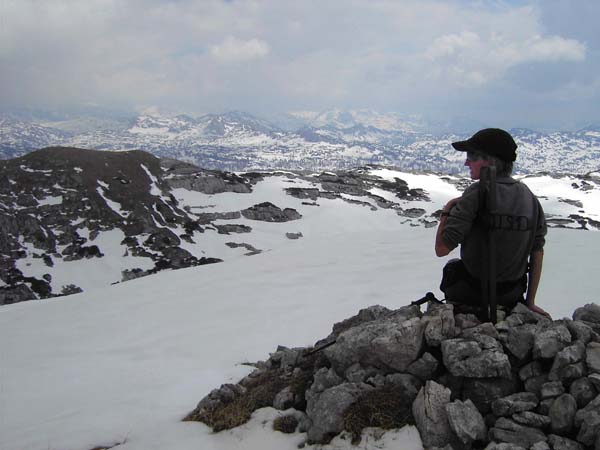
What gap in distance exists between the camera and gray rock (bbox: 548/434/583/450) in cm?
409

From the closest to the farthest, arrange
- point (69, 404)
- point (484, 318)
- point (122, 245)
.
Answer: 1. point (484, 318)
2. point (69, 404)
3. point (122, 245)

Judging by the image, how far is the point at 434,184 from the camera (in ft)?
548

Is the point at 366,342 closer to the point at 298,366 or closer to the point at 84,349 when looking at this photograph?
the point at 298,366

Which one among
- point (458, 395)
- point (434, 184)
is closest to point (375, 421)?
point (458, 395)

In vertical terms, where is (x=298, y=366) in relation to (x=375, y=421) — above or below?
below

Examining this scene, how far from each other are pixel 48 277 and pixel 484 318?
252 ft

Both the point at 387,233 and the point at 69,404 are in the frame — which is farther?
the point at 387,233

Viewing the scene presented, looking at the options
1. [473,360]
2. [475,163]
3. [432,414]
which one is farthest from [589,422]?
[475,163]

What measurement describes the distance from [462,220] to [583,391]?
2276 mm

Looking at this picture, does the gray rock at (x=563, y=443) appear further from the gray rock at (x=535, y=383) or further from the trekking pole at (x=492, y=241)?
the trekking pole at (x=492, y=241)

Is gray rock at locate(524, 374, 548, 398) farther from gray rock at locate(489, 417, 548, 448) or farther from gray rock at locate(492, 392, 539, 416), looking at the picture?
gray rock at locate(489, 417, 548, 448)

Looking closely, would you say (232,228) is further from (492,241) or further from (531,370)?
(531,370)

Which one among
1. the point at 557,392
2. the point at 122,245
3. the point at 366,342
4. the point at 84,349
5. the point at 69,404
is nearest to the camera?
the point at 557,392

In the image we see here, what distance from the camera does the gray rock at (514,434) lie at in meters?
4.28
